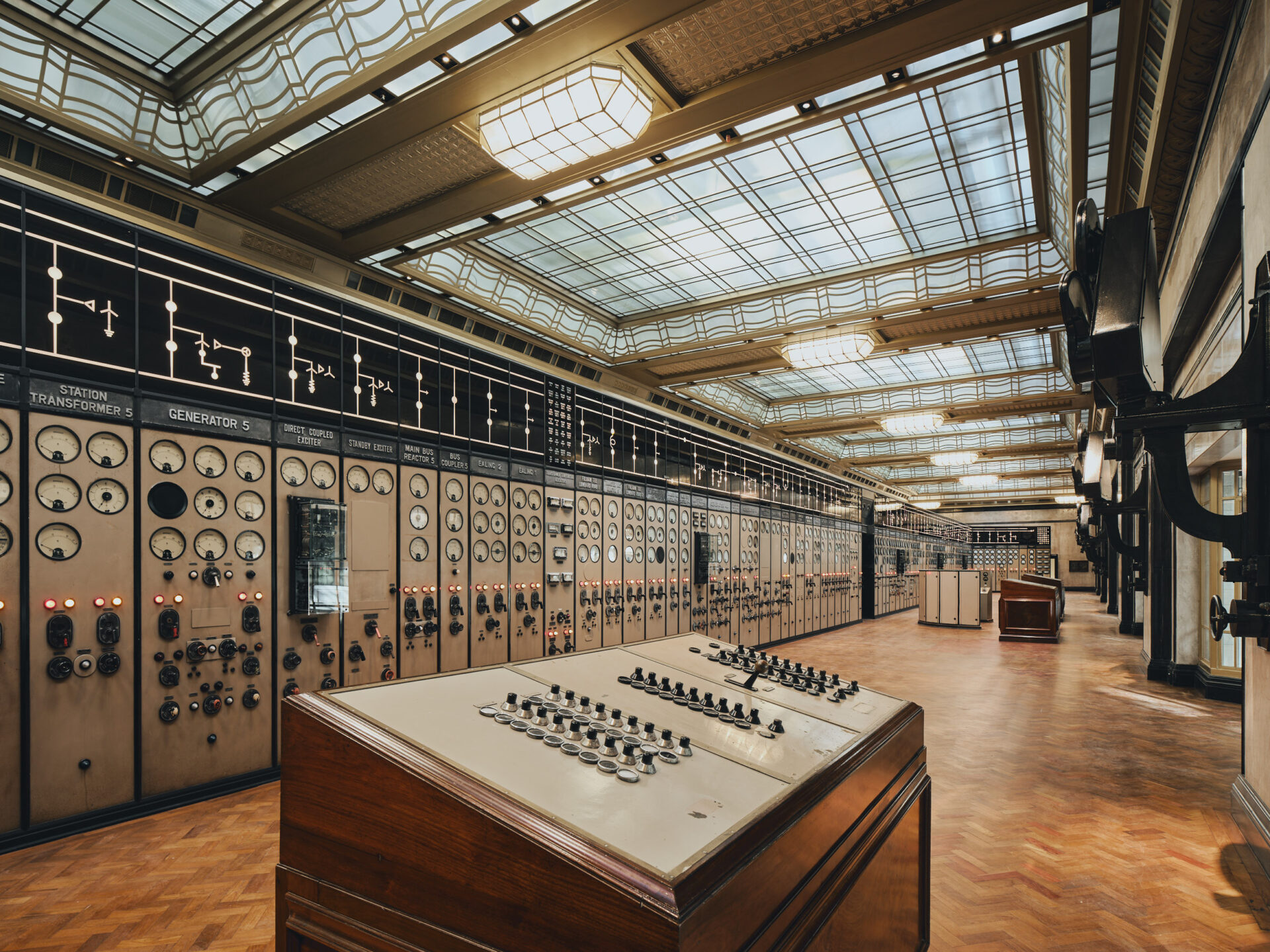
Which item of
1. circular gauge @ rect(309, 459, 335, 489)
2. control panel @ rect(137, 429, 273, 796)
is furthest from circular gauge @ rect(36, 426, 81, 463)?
circular gauge @ rect(309, 459, 335, 489)

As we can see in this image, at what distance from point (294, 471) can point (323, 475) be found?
10.4 inches

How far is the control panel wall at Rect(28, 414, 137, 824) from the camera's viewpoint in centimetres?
443

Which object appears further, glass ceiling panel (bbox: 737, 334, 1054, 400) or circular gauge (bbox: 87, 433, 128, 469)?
glass ceiling panel (bbox: 737, 334, 1054, 400)

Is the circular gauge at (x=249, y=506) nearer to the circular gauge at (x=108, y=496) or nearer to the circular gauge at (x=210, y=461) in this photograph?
the circular gauge at (x=210, y=461)

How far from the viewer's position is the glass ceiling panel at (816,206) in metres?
5.65

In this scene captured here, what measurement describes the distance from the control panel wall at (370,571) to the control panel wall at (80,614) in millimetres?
1734

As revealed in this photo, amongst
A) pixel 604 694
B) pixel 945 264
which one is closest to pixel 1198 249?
pixel 945 264

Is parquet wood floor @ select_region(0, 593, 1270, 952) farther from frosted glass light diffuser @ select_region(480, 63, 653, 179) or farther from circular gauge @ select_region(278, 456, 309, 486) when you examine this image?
frosted glass light diffuser @ select_region(480, 63, 653, 179)

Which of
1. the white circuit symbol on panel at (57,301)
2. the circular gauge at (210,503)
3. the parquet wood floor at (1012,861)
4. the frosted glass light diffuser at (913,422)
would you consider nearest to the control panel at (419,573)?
the circular gauge at (210,503)

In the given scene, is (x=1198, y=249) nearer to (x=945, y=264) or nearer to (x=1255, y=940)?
(x=945, y=264)

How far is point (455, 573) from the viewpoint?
24.1ft

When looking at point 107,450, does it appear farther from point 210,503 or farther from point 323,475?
point 323,475

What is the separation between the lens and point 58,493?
4.58 metres

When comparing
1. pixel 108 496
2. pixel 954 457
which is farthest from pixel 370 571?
pixel 954 457
